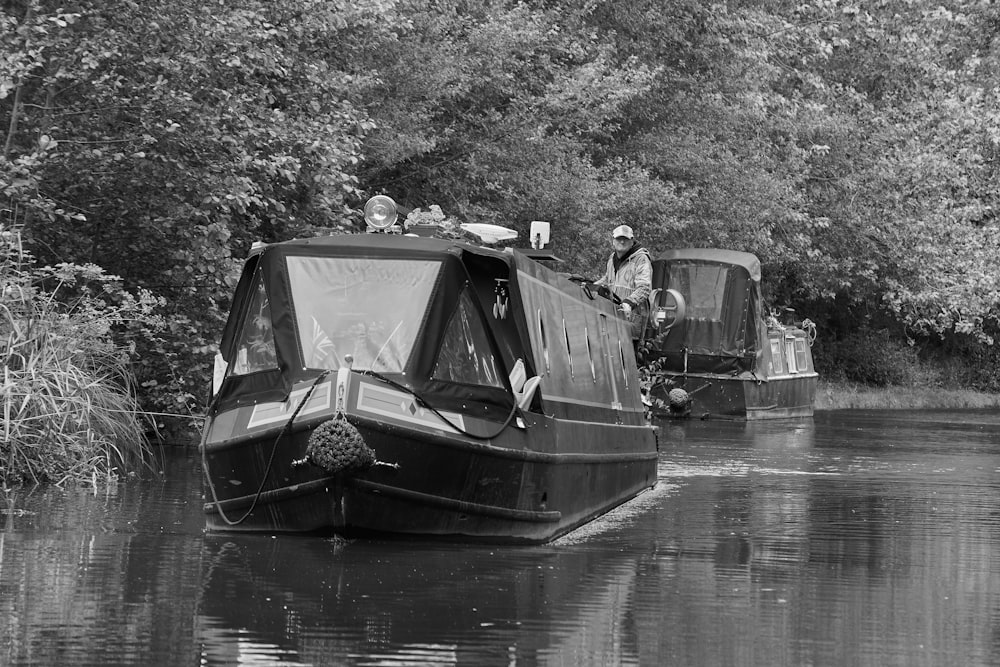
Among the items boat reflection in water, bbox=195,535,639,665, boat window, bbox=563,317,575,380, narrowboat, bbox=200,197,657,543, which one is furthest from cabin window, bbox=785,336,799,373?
boat reflection in water, bbox=195,535,639,665

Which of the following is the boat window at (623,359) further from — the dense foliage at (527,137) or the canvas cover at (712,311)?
the canvas cover at (712,311)

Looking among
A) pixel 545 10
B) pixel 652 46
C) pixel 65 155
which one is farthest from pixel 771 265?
pixel 65 155

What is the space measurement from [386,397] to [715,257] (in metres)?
17.8

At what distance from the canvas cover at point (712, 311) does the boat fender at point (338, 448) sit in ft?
58.8

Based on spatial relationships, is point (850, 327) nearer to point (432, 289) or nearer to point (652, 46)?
point (652, 46)

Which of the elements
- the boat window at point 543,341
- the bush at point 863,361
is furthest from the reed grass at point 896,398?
the boat window at point 543,341

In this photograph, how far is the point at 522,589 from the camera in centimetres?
915

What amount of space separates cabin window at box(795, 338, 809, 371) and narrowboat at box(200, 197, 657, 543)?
19.8 m

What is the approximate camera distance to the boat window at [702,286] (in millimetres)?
27406

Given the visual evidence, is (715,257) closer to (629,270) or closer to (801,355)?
(801,355)

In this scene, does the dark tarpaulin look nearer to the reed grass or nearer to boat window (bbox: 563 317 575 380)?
boat window (bbox: 563 317 575 380)

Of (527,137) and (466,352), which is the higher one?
(527,137)

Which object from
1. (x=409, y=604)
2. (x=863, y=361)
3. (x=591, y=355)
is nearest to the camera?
(x=409, y=604)

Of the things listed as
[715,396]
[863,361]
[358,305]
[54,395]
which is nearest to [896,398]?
[863,361]
